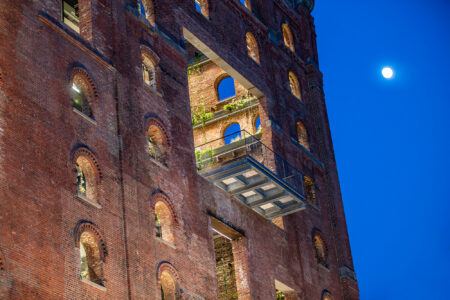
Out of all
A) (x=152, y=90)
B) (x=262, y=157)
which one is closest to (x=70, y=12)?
(x=152, y=90)

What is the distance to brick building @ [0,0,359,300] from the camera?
2575cm

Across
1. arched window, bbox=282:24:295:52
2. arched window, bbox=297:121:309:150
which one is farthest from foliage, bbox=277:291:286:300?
arched window, bbox=282:24:295:52

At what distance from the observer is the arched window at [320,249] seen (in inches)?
1585

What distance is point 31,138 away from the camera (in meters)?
26.0

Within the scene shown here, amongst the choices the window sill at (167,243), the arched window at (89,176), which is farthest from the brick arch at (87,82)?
the window sill at (167,243)

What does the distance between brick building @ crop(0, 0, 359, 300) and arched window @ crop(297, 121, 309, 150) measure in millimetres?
69

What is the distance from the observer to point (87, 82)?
2933 centimetres

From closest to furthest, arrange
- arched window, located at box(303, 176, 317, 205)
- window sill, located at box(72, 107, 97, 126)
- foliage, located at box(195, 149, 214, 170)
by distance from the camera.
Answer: window sill, located at box(72, 107, 97, 126) < foliage, located at box(195, 149, 214, 170) < arched window, located at box(303, 176, 317, 205)

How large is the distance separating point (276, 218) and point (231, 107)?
7.22 meters

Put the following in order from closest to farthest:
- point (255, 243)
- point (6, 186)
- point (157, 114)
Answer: point (6, 186) → point (157, 114) → point (255, 243)

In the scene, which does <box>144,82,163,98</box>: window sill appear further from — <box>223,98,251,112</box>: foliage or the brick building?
<box>223,98,251,112</box>: foliage

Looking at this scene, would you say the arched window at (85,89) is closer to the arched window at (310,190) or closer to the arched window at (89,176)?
the arched window at (89,176)

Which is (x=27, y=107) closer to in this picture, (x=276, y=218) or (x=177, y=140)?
(x=177, y=140)

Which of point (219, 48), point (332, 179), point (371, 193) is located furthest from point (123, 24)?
point (371, 193)
